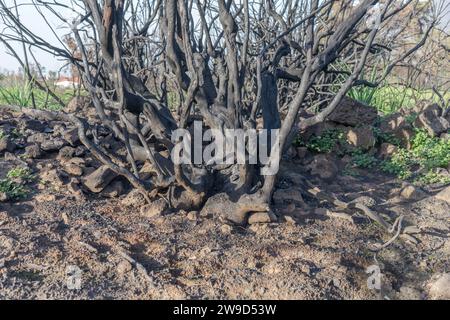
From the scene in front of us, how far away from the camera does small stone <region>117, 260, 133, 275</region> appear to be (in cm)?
215

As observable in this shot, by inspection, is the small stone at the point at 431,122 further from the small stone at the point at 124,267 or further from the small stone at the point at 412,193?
the small stone at the point at 124,267

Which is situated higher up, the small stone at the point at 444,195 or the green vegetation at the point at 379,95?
the green vegetation at the point at 379,95

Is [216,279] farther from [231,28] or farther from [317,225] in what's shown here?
[231,28]

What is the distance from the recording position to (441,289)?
2062mm

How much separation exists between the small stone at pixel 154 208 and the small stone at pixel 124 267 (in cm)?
54

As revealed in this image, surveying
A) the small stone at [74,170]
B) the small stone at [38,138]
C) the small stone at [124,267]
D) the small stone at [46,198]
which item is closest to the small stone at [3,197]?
the small stone at [46,198]

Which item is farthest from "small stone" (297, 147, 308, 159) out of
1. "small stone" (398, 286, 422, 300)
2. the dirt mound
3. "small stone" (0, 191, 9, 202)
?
"small stone" (0, 191, 9, 202)

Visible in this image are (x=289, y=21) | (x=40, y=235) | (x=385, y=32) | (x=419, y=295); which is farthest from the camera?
(x=385, y=32)

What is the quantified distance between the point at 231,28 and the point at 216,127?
59 centimetres

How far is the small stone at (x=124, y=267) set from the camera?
215cm

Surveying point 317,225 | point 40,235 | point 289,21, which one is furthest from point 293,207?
point 289,21

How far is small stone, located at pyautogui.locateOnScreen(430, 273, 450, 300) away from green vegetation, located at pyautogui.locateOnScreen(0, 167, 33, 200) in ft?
7.62
